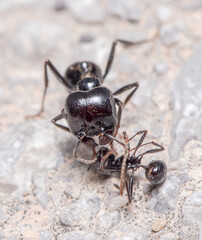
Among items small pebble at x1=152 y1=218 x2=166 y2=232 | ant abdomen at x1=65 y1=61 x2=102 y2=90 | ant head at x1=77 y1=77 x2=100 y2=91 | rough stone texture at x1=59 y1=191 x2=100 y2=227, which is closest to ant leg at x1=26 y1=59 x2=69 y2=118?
ant abdomen at x1=65 y1=61 x2=102 y2=90

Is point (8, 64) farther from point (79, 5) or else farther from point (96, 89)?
point (96, 89)

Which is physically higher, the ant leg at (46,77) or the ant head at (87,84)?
the ant leg at (46,77)

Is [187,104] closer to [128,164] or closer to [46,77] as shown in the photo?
[128,164]

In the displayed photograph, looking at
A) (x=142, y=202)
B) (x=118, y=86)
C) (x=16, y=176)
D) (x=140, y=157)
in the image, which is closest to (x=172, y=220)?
(x=142, y=202)

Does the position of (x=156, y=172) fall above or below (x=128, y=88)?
below

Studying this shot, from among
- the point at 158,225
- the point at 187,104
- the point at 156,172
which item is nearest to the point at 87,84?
the point at 187,104

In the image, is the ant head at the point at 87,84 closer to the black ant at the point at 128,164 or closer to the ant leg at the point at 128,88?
the ant leg at the point at 128,88

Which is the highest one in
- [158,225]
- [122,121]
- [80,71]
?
[80,71]

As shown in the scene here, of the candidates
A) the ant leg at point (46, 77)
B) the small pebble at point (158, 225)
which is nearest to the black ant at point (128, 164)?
the small pebble at point (158, 225)
